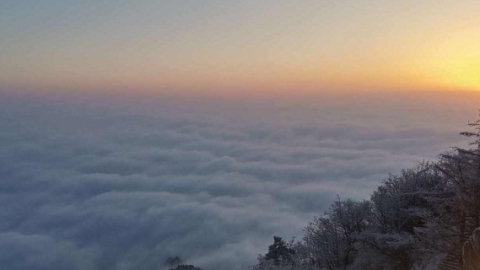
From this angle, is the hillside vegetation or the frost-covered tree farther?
the frost-covered tree

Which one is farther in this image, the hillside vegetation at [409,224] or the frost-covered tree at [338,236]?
the frost-covered tree at [338,236]

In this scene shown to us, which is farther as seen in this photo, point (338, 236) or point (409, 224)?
point (338, 236)

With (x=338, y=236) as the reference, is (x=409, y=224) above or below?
above

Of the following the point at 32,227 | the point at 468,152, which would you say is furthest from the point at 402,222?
the point at 32,227

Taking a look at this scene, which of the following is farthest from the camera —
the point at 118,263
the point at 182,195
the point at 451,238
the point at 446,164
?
the point at 182,195

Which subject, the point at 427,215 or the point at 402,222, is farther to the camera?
the point at 402,222

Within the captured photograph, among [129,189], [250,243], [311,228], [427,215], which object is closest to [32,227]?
[129,189]

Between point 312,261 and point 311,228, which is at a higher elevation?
point 311,228

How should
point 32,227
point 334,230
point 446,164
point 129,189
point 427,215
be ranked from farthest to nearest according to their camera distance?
point 129,189
point 32,227
point 334,230
point 427,215
point 446,164

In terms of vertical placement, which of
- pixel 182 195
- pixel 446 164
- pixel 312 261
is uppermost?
pixel 446 164

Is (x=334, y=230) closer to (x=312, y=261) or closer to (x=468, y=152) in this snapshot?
(x=312, y=261)
